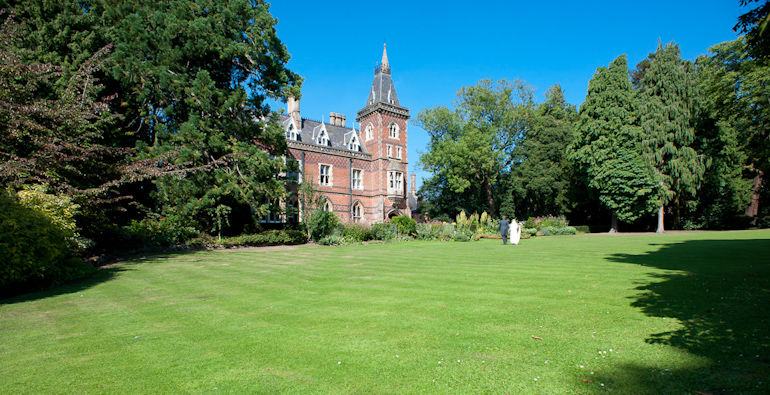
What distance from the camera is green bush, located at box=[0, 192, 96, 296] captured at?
24.1ft

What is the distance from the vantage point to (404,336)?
438 centimetres

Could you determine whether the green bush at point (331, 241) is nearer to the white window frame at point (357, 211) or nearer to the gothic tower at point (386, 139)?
the white window frame at point (357, 211)

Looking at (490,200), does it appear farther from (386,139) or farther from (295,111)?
(295,111)

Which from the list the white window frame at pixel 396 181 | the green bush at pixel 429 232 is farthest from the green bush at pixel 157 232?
the white window frame at pixel 396 181

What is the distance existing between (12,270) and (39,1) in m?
16.2

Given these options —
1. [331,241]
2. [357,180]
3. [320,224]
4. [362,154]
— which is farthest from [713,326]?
[362,154]

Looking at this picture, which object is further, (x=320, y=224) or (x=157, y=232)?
(x=320, y=224)

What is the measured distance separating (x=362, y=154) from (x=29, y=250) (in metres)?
32.1

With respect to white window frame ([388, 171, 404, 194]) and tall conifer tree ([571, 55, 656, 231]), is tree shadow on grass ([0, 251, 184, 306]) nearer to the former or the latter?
white window frame ([388, 171, 404, 194])

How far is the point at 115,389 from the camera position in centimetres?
319

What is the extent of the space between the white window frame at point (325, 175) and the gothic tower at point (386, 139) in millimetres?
4810

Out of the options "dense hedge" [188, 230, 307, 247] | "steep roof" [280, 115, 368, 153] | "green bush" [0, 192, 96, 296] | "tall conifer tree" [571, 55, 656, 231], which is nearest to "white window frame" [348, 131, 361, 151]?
"steep roof" [280, 115, 368, 153]

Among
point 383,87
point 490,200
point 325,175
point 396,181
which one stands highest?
point 383,87

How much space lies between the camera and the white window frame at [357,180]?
1506 inches
